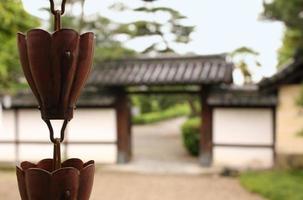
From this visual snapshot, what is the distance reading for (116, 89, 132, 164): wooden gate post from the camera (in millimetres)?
11328

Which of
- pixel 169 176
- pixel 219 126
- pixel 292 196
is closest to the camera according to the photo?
pixel 292 196

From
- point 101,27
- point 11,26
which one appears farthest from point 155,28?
point 11,26

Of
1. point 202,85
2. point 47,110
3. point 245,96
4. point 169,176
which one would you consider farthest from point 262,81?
point 47,110

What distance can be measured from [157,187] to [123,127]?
9.52 ft

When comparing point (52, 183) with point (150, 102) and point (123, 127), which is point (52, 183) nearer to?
point (123, 127)

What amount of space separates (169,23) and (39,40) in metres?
16.3

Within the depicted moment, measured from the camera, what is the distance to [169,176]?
10.1 metres

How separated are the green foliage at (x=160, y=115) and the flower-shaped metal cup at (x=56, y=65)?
27290 millimetres

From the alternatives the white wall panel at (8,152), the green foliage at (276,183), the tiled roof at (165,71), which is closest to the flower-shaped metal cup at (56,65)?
the green foliage at (276,183)

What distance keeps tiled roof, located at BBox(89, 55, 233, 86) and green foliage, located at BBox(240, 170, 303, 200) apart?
8.68ft

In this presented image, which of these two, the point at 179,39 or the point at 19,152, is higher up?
the point at 179,39

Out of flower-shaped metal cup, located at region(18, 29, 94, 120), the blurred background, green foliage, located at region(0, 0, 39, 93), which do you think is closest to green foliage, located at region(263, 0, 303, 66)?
the blurred background

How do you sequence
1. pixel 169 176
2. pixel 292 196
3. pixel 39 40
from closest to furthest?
pixel 39 40
pixel 292 196
pixel 169 176

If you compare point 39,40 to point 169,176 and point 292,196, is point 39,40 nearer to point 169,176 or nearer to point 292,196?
point 292,196
